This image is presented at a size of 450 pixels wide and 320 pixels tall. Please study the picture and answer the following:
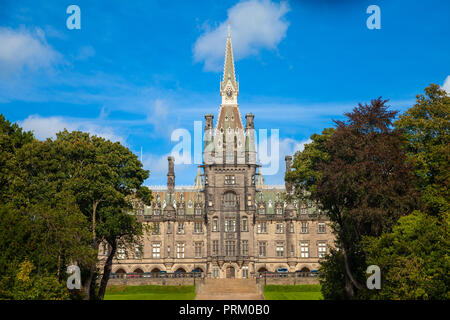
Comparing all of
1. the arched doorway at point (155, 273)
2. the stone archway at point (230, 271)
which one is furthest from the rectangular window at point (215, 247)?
the arched doorway at point (155, 273)

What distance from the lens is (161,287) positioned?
69.4m

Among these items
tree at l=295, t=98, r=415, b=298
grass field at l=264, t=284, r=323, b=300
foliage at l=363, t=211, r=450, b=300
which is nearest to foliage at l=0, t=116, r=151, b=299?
tree at l=295, t=98, r=415, b=298

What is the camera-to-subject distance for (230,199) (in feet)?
295

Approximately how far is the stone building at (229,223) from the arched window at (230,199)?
14 cm

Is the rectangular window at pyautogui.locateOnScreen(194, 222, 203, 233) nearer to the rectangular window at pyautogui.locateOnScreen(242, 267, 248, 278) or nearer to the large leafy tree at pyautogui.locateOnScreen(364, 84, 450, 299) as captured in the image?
the rectangular window at pyautogui.locateOnScreen(242, 267, 248, 278)

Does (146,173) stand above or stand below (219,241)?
above

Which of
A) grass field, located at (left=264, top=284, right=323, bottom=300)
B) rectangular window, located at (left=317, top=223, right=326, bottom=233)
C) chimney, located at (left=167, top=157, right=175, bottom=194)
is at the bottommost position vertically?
grass field, located at (left=264, top=284, right=323, bottom=300)

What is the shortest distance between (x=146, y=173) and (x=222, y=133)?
122ft

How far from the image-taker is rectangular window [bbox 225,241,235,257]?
88312mm

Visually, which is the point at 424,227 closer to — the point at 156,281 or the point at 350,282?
the point at 350,282

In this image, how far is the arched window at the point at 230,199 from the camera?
3533 inches

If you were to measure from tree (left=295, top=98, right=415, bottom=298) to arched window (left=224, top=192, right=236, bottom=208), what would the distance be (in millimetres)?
45823
